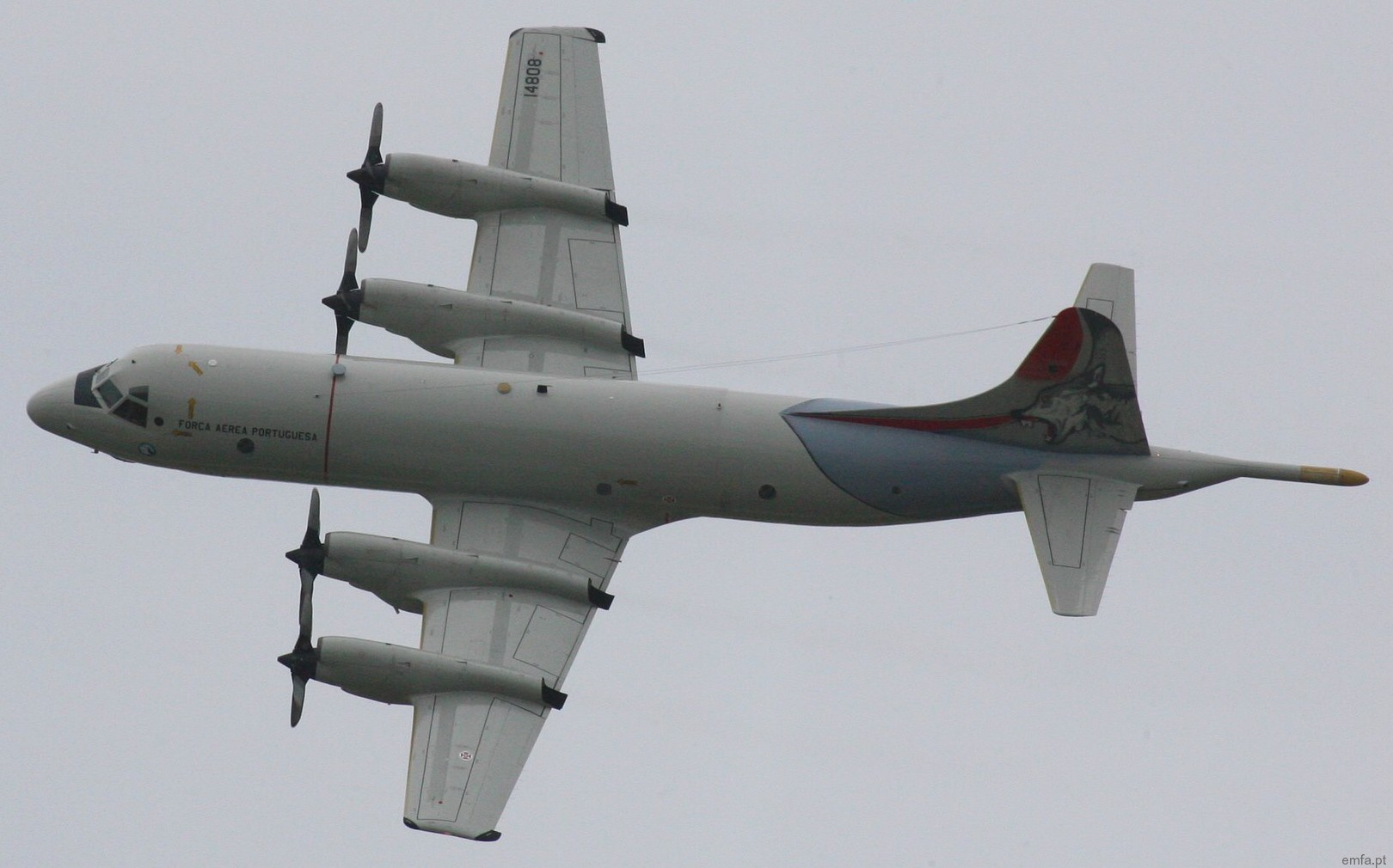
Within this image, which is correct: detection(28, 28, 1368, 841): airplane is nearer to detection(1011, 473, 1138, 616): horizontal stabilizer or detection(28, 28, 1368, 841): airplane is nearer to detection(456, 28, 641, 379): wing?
detection(1011, 473, 1138, 616): horizontal stabilizer

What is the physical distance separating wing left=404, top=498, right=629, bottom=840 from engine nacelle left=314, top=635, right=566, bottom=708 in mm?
164

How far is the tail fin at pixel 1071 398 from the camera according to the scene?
30.8 metres

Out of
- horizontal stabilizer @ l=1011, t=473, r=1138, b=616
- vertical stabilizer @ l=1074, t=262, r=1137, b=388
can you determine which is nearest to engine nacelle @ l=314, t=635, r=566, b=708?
horizontal stabilizer @ l=1011, t=473, r=1138, b=616

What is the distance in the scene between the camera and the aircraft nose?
3206 centimetres

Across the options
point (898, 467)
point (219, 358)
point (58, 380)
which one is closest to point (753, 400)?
point (898, 467)

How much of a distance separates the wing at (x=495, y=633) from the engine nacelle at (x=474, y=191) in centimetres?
584

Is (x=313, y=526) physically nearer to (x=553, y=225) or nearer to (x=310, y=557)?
(x=310, y=557)

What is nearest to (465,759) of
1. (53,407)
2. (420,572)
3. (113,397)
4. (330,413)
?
(420,572)

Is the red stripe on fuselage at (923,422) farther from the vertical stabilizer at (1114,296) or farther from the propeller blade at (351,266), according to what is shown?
the propeller blade at (351,266)

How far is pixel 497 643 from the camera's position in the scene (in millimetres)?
30609

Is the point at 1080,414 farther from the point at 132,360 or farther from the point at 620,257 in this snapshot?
the point at 132,360

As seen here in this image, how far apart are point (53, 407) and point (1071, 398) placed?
58.1ft

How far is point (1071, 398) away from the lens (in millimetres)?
31172

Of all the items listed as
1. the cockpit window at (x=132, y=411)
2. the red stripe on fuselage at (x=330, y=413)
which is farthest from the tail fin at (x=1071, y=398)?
the cockpit window at (x=132, y=411)
